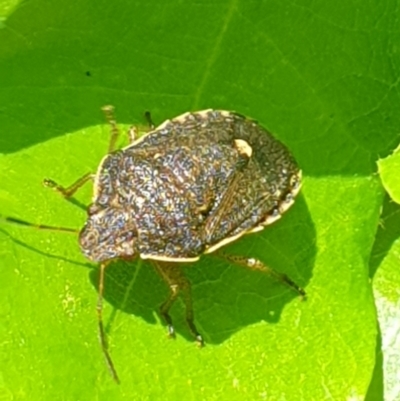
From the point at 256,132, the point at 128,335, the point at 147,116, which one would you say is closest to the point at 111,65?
the point at 147,116

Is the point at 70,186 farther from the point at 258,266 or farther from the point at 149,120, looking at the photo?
the point at 258,266

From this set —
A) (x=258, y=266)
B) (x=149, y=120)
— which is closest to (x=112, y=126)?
(x=149, y=120)

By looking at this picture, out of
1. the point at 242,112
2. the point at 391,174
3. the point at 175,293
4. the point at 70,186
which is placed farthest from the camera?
the point at 242,112

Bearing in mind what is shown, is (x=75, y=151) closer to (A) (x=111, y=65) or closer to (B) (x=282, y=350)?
(A) (x=111, y=65)

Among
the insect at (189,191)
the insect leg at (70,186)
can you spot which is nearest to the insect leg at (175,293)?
the insect at (189,191)

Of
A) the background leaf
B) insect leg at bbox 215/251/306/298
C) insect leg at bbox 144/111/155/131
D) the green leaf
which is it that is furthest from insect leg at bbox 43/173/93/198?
the green leaf

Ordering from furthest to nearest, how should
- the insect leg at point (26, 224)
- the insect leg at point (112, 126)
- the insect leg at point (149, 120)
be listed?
1. the insect leg at point (149, 120)
2. the insect leg at point (112, 126)
3. the insect leg at point (26, 224)

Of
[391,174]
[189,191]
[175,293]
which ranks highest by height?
[391,174]

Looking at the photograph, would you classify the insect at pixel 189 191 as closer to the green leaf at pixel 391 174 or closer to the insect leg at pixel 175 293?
the insect leg at pixel 175 293
